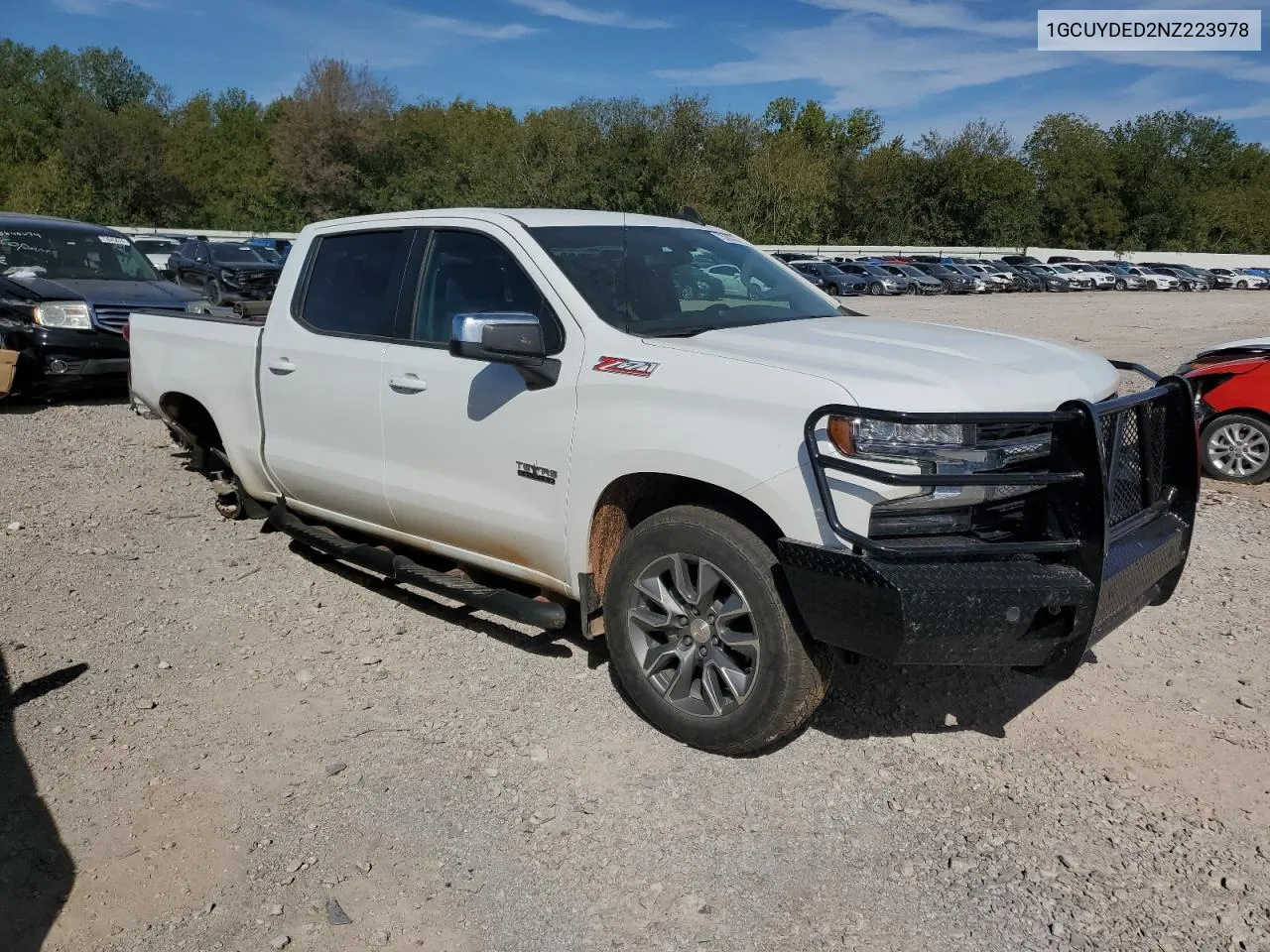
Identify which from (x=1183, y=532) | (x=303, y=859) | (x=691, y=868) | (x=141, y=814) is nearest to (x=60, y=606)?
(x=141, y=814)

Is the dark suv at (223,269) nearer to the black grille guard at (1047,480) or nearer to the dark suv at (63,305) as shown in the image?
the dark suv at (63,305)

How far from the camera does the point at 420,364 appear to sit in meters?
4.52

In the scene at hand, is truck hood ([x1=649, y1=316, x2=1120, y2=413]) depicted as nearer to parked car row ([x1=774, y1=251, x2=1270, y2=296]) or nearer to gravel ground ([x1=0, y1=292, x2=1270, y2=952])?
gravel ground ([x1=0, y1=292, x2=1270, y2=952])

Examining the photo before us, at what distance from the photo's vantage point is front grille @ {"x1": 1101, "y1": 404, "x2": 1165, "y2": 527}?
3.52 meters

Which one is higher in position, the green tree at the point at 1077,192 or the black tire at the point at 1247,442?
the green tree at the point at 1077,192

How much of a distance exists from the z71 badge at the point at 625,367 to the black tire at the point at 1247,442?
609cm

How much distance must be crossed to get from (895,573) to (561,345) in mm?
1615

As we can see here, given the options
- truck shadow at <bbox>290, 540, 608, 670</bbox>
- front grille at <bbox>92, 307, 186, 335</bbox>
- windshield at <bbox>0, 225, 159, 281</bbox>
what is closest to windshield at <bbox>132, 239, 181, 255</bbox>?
windshield at <bbox>0, 225, 159, 281</bbox>

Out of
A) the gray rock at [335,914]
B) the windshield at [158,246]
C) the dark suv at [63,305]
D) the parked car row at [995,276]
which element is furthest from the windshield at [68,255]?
the parked car row at [995,276]

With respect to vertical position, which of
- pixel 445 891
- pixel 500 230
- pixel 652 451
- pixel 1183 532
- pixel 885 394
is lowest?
pixel 445 891

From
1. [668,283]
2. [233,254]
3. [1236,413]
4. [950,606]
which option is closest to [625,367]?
[668,283]

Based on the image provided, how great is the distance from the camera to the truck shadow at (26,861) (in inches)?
115

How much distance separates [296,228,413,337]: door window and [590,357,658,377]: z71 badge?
1322 mm

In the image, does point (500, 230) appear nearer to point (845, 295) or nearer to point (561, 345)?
point (561, 345)
